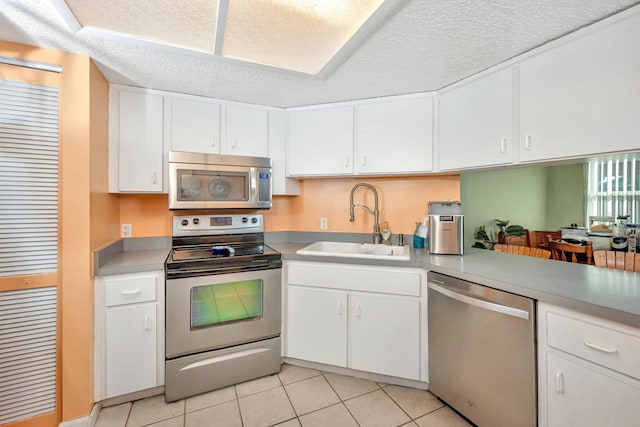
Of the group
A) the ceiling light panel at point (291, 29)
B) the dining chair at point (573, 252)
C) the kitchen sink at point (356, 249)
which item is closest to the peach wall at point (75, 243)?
the ceiling light panel at point (291, 29)

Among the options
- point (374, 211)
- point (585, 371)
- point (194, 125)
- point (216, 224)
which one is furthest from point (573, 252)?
point (194, 125)

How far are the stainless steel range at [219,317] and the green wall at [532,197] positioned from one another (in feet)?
8.90

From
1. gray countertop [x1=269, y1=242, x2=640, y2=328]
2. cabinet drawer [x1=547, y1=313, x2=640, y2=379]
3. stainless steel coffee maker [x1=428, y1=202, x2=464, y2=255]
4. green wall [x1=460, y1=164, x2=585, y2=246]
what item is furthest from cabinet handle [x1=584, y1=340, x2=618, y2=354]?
green wall [x1=460, y1=164, x2=585, y2=246]

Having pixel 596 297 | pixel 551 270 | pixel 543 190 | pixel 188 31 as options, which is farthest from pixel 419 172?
pixel 543 190

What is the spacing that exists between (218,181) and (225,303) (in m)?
0.94

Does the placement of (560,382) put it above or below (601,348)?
below

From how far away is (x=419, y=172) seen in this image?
7.26 feet

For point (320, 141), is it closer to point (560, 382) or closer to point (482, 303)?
point (482, 303)

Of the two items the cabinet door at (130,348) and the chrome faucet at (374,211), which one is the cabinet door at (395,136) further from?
the cabinet door at (130,348)

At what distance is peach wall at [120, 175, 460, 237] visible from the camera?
7.56ft

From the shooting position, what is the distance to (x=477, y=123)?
73.1 inches

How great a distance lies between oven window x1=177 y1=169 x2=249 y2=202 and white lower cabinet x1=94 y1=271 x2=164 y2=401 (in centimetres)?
65

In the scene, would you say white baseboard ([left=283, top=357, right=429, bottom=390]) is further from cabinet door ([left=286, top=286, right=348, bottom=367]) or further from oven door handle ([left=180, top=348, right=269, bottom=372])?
oven door handle ([left=180, top=348, right=269, bottom=372])

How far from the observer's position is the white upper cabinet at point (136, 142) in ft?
6.51
